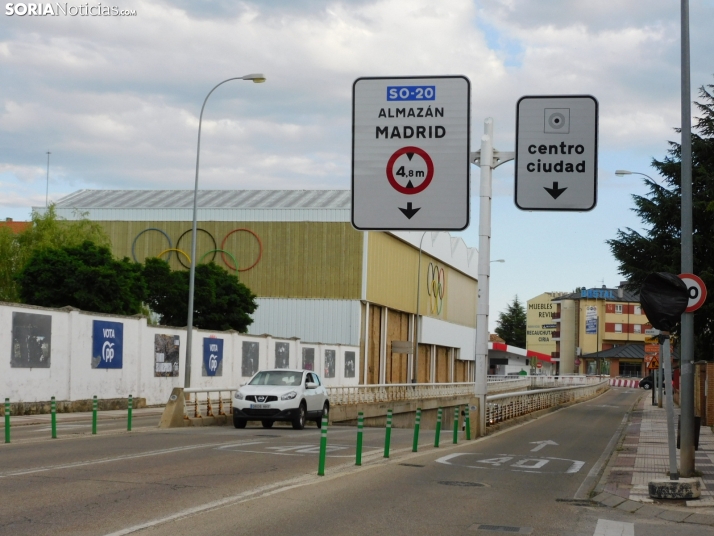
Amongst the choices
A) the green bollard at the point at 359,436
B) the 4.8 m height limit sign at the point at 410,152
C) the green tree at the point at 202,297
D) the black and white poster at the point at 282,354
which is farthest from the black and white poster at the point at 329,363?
the 4.8 m height limit sign at the point at 410,152

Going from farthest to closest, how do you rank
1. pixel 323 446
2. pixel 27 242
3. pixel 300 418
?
pixel 27 242 < pixel 300 418 < pixel 323 446

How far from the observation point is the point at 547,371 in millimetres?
151875

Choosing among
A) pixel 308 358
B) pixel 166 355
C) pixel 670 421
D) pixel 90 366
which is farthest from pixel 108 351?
pixel 670 421

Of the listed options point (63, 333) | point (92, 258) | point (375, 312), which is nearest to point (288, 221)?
point (375, 312)

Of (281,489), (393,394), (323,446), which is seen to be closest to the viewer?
(281,489)

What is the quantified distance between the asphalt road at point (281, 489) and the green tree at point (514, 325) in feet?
568

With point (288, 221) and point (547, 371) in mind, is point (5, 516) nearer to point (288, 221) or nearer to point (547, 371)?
point (288, 221)

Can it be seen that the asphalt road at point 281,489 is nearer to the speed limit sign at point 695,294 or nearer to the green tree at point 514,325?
the speed limit sign at point 695,294

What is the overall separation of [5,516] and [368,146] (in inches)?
206

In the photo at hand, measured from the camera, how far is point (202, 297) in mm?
57656

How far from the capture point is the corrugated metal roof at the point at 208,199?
71062 mm

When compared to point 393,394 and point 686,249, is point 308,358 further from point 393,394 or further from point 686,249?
point 686,249

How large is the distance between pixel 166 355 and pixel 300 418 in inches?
583

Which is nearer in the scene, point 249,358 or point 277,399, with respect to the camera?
point 277,399
